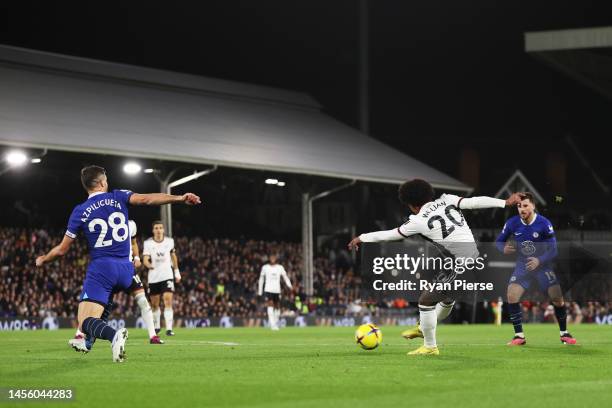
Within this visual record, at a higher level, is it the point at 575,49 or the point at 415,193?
the point at 575,49

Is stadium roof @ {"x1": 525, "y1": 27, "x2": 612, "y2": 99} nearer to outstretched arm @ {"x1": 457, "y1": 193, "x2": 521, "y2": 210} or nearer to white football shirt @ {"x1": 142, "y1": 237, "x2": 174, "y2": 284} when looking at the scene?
white football shirt @ {"x1": 142, "y1": 237, "x2": 174, "y2": 284}

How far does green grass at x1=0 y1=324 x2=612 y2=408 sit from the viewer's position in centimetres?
937

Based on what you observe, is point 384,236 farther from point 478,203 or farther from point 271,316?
point 271,316

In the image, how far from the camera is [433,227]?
13781mm

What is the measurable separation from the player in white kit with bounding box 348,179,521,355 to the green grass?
0.74 meters

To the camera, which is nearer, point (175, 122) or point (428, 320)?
point (428, 320)

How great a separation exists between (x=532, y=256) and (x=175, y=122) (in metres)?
24.9

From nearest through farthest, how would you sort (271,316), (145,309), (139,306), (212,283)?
(139,306) < (145,309) < (271,316) < (212,283)

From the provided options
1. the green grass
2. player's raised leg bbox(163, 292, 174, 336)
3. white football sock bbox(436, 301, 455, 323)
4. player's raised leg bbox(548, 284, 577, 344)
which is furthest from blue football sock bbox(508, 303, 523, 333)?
player's raised leg bbox(163, 292, 174, 336)

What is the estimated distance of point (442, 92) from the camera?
83.9 metres

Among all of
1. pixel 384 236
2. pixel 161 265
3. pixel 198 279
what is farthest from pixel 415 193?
pixel 198 279

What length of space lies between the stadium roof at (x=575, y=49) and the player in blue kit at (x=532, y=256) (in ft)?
61.9

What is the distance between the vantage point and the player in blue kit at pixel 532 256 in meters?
17.3

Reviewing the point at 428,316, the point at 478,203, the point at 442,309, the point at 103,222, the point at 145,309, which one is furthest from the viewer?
the point at 145,309
